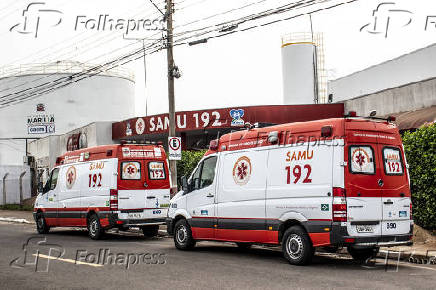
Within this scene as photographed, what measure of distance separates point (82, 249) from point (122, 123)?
70.3 ft

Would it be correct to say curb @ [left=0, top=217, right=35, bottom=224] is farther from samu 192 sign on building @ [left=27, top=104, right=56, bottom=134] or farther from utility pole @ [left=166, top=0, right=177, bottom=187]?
samu 192 sign on building @ [left=27, top=104, right=56, bottom=134]

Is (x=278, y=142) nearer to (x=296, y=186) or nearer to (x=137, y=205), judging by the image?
(x=296, y=186)

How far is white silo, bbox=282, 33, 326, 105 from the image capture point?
43031 mm

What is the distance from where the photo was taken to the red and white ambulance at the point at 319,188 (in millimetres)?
10344

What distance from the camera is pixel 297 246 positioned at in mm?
10836

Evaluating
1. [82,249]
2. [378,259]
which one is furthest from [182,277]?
[82,249]

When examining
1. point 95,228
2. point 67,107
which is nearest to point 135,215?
point 95,228

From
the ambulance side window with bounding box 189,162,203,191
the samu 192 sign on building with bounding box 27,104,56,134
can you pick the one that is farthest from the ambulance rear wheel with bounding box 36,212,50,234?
the samu 192 sign on building with bounding box 27,104,56,134

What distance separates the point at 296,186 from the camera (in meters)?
11.1

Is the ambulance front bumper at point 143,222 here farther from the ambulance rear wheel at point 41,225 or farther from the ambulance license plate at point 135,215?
the ambulance rear wheel at point 41,225

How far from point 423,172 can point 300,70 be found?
29727 millimetres

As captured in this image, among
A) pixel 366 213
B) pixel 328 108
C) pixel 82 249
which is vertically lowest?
pixel 82 249

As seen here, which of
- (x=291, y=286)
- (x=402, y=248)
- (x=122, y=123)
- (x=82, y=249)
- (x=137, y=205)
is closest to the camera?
(x=291, y=286)

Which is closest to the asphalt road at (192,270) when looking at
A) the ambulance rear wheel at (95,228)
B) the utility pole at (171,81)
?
the ambulance rear wheel at (95,228)
